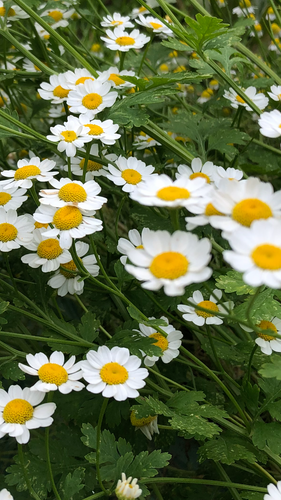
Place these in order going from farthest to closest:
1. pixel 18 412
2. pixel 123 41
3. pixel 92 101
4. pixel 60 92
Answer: pixel 123 41, pixel 60 92, pixel 92 101, pixel 18 412

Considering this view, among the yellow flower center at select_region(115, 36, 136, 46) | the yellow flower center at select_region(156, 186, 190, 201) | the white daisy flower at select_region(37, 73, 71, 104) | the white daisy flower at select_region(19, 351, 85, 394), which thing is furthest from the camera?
the yellow flower center at select_region(115, 36, 136, 46)

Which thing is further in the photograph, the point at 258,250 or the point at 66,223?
the point at 66,223

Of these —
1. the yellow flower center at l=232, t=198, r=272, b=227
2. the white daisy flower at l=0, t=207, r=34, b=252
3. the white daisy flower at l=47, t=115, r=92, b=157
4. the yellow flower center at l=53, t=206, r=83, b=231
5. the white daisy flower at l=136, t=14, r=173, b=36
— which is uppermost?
the yellow flower center at l=232, t=198, r=272, b=227

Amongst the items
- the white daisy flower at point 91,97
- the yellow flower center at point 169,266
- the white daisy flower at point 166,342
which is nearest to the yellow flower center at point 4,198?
the white daisy flower at point 91,97

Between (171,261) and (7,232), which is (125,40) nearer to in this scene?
(7,232)

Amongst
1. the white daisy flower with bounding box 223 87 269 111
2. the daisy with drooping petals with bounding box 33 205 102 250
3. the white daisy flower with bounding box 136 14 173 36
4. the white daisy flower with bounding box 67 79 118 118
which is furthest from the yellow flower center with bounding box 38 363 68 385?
the white daisy flower with bounding box 136 14 173 36

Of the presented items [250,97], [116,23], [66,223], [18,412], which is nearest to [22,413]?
[18,412]

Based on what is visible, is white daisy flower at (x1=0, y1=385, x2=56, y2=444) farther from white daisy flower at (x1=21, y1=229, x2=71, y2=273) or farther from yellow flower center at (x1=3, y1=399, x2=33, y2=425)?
white daisy flower at (x1=21, y1=229, x2=71, y2=273)


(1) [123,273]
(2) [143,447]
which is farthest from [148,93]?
(2) [143,447]
